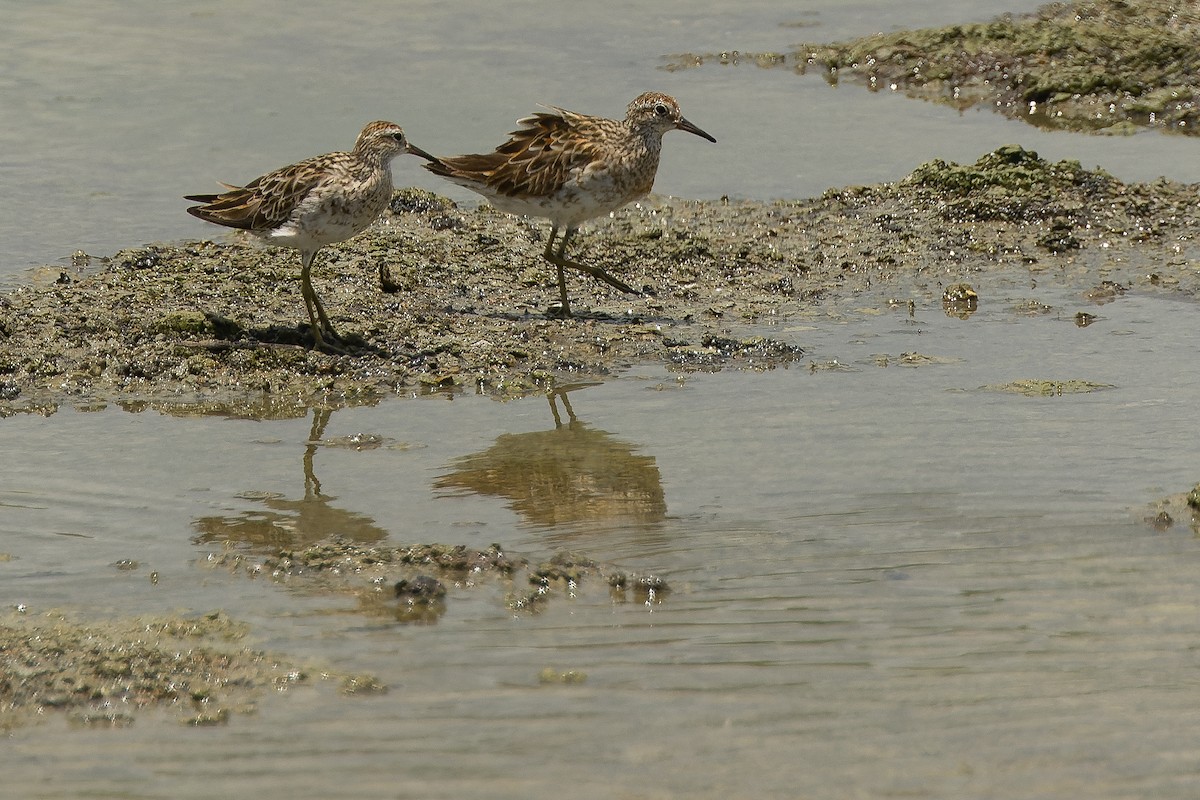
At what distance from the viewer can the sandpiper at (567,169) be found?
972 centimetres

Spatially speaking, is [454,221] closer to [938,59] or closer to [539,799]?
[938,59]

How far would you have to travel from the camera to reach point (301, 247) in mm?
8797

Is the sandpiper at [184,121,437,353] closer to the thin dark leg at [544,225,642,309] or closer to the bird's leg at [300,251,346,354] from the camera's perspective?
the bird's leg at [300,251,346,354]

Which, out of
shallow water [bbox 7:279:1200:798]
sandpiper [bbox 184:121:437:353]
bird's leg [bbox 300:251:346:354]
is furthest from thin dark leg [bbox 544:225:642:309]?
bird's leg [bbox 300:251:346:354]

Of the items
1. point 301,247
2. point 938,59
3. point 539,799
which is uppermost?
point 938,59

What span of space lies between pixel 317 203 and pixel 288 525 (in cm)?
270

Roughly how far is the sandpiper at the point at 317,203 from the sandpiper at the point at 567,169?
93cm

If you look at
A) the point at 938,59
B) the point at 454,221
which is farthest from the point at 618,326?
the point at 938,59

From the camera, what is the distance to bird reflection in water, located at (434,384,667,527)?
6.58m

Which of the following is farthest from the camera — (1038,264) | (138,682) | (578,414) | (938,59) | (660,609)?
(938,59)

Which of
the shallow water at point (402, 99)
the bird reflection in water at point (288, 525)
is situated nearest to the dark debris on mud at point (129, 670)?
the bird reflection in water at point (288, 525)

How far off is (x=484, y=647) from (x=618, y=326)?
3.95 meters

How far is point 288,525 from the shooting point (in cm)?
641

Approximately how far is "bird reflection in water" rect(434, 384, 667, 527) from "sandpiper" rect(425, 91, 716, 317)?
7.38 ft
